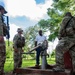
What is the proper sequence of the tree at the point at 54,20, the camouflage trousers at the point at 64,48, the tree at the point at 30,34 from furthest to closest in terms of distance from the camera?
1. the tree at the point at 30,34
2. the tree at the point at 54,20
3. the camouflage trousers at the point at 64,48

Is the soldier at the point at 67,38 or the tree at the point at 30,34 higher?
the tree at the point at 30,34

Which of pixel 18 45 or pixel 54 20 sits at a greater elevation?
pixel 54 20

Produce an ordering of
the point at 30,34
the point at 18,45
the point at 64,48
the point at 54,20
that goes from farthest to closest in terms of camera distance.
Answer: the point at 30,34 → the point at 54,20 → the point at 18,45 → the point at 64,48

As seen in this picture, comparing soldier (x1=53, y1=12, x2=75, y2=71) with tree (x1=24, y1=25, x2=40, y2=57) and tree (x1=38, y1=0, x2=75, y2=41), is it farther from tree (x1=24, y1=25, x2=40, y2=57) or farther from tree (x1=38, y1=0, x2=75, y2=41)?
tree (x1=24, y1=25, x2=40, y2=57)

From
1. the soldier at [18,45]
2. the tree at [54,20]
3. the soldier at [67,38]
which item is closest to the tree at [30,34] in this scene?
the tree at [54,20]

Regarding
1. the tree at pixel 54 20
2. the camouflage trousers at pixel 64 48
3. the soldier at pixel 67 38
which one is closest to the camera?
the camouflage trousers at pixel 64 48

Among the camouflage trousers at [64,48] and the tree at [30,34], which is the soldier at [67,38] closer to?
the camouflage trousers at [64,48]

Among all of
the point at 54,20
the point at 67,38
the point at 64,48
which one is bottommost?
the point at 64,48

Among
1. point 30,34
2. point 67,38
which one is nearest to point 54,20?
point 67,38

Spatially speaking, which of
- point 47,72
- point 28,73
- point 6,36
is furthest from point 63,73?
point 6,36

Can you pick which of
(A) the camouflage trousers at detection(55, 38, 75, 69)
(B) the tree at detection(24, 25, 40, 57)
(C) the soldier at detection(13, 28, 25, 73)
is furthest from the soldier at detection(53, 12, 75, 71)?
(B) the tree at detection(24, 25, 40, 57)

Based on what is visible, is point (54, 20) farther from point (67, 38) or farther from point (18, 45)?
point (67, 38)

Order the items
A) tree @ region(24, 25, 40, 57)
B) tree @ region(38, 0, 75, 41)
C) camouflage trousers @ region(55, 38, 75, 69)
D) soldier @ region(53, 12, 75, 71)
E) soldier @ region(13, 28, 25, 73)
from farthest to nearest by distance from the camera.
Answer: tree @ region(24, 25, 40, 57)
tree @ region(38, 0, 75, 41)
soldier @ region(13, 28, 25, 73)
soldier @ region(53, 12, 75, 71)
camouflage trousers @ region(55, 38, 75, 69)

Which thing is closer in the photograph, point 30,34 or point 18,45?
point 18,45
